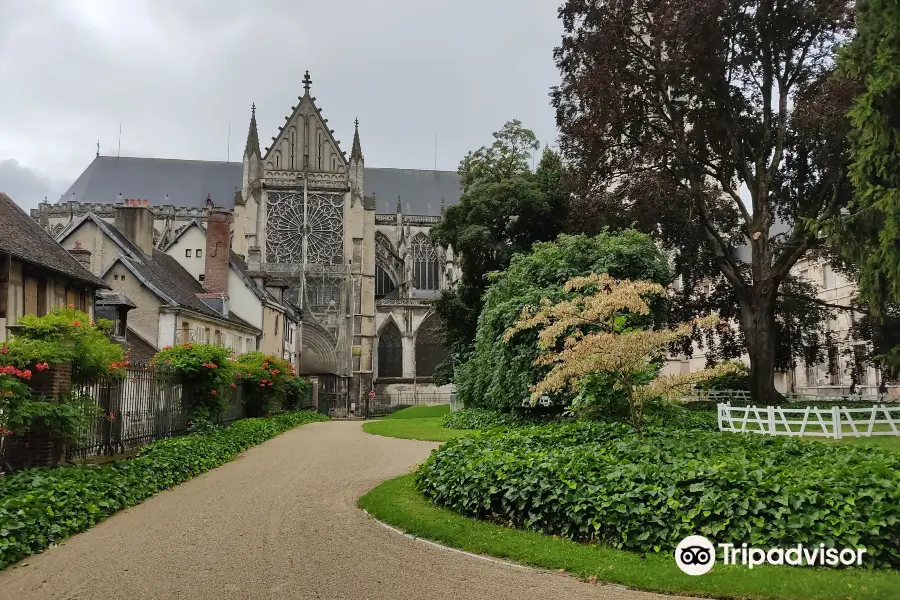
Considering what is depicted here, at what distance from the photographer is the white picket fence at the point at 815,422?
1597 centimetres

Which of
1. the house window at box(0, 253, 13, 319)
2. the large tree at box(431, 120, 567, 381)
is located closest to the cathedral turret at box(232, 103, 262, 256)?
the large tree at box(431, 120, 567, 381)

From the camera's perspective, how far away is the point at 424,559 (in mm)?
6996

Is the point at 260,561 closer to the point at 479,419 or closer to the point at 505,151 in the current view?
the point at 479,419

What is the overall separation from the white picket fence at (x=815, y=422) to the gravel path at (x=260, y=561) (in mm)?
10428

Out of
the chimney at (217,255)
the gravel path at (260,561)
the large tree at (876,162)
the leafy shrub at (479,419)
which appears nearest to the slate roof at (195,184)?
the chimney at (217,255)

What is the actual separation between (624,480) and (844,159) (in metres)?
16.3

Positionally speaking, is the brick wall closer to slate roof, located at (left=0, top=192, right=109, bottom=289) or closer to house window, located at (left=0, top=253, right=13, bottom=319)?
slate roof, located at (left=0, top=192, right=109, bottom=289)

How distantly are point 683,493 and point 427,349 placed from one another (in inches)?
1915

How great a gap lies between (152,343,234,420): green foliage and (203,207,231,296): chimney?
13.8 meters

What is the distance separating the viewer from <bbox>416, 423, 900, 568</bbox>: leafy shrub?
6453 mm

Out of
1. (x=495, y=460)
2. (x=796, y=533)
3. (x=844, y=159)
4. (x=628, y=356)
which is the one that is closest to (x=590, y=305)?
(x=628, y=356)

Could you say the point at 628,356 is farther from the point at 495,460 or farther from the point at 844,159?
the point at 844,159

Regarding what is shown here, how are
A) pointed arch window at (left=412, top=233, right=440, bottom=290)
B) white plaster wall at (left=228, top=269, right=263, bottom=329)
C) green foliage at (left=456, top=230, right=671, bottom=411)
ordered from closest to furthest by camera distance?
1. green foliage at (left=456, top=230, right=671, bottom=411)
2. white plaster wall at (left=228, top=269, right=263, bottom=329)
3. pointed arch window at (left=412, top=233, right=440, bottom=290)

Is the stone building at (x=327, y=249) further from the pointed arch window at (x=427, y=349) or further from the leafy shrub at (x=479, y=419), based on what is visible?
the leafy shrub at (x=479, y=419)
